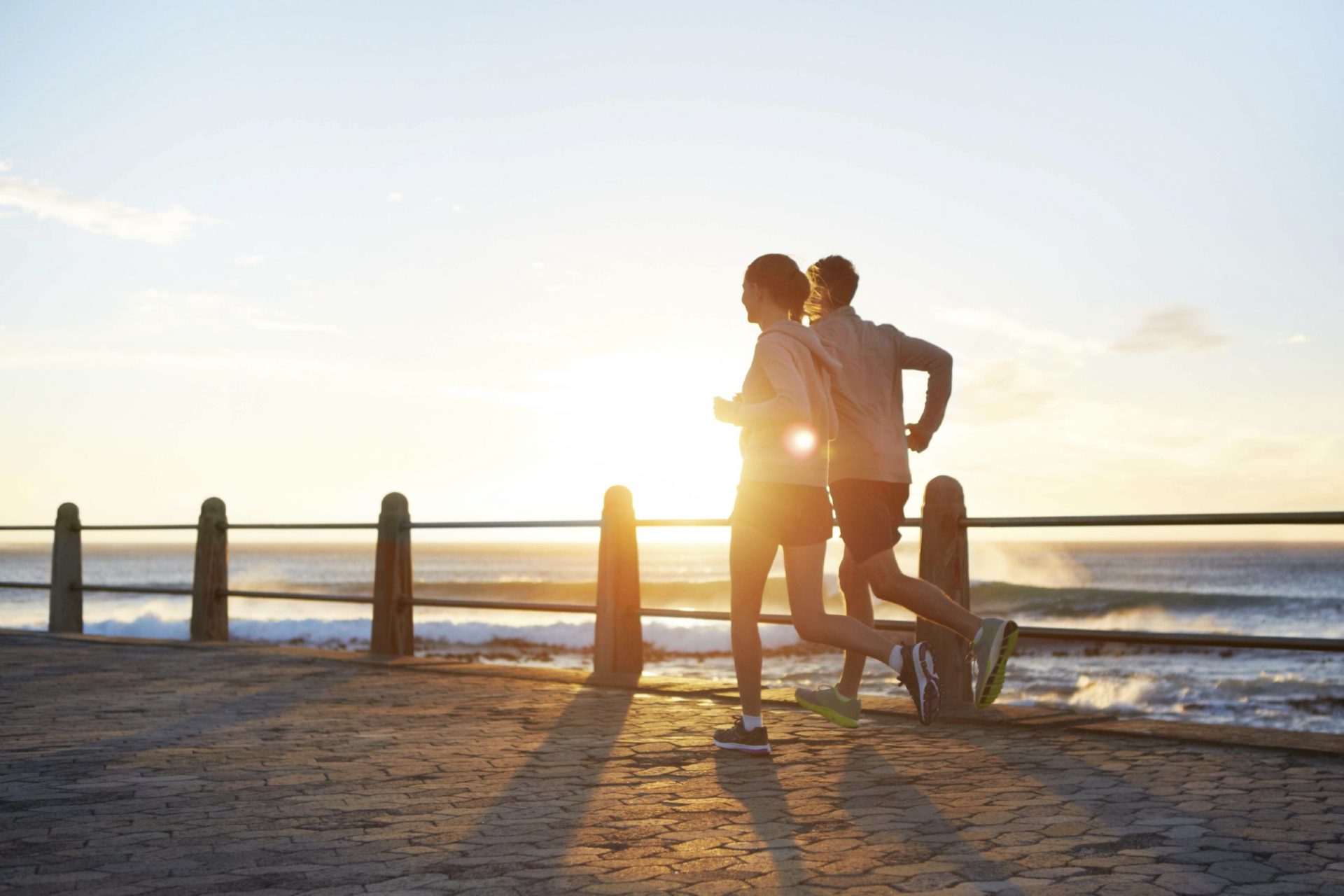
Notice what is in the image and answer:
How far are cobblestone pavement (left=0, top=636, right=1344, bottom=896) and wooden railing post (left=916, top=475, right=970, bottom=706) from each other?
0.66m

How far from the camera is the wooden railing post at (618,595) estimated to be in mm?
8102

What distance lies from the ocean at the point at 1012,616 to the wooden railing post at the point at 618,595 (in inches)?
64.1

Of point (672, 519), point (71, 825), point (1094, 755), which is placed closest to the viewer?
point (71, 825)

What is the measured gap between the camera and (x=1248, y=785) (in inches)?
166

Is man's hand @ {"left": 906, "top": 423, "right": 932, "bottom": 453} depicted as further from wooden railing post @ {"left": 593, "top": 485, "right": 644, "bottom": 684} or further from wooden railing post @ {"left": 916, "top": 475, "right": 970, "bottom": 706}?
wooden railing post @ {"left": 593, "top": 485, "right": 644, "bottom": 684}

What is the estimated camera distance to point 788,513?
4.77 metres

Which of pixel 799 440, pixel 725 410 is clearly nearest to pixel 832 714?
pixel 799 440

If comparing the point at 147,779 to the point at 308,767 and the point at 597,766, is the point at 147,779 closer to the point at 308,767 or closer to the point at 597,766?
the point at 308,767

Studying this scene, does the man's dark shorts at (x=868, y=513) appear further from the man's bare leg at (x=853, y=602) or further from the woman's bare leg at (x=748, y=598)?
the woman's bare leg at (x=748, y=598)

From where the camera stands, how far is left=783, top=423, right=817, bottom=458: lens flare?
4.80m

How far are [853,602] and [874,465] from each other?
2.43ft

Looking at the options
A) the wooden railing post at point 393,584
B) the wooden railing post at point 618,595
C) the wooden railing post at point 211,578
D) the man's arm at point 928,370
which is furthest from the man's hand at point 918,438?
the wooden railing post at point 211,578

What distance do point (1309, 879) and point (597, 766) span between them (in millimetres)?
2540

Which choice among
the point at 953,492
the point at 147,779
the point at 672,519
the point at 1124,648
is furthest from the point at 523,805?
the point at 1124,648
